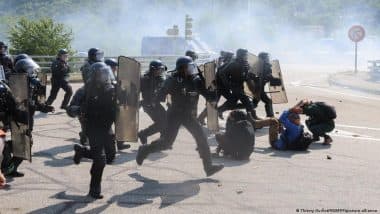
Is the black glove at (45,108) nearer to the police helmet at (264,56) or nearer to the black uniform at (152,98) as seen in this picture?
the black uniform at (152,98)

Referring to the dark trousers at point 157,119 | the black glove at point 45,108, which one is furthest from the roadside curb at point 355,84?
the black glove at point 45,108

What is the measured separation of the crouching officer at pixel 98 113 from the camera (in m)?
6.20

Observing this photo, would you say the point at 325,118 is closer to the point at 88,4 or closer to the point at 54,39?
the point at 54,39

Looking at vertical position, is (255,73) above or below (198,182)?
above

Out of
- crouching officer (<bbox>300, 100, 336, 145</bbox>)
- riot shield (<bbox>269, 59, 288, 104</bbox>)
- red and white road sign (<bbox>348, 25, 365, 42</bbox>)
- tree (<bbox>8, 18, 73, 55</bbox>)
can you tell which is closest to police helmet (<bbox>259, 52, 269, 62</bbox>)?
riot shield (<bbox>269, 59, 288, 104</bbox>)

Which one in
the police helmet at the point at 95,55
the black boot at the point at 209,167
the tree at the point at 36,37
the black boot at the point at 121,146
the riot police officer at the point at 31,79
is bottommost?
the black boot at the point at 121,146

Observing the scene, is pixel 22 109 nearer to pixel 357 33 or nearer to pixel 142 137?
pixel 142 137

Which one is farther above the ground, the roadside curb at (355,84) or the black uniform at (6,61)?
the black uniform at (6,61)

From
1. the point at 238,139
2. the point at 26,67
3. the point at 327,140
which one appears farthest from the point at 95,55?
the point at 327,140

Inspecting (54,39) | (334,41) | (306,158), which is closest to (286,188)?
(306,158)

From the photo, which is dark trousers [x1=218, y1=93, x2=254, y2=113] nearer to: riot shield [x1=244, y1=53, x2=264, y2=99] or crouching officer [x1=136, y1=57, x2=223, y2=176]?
riot shield [x1=244, y1=53, x2=264, y2=99]

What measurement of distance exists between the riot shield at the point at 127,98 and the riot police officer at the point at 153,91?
1.29 metres

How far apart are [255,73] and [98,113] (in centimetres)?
571

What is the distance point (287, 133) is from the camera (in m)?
9.18
